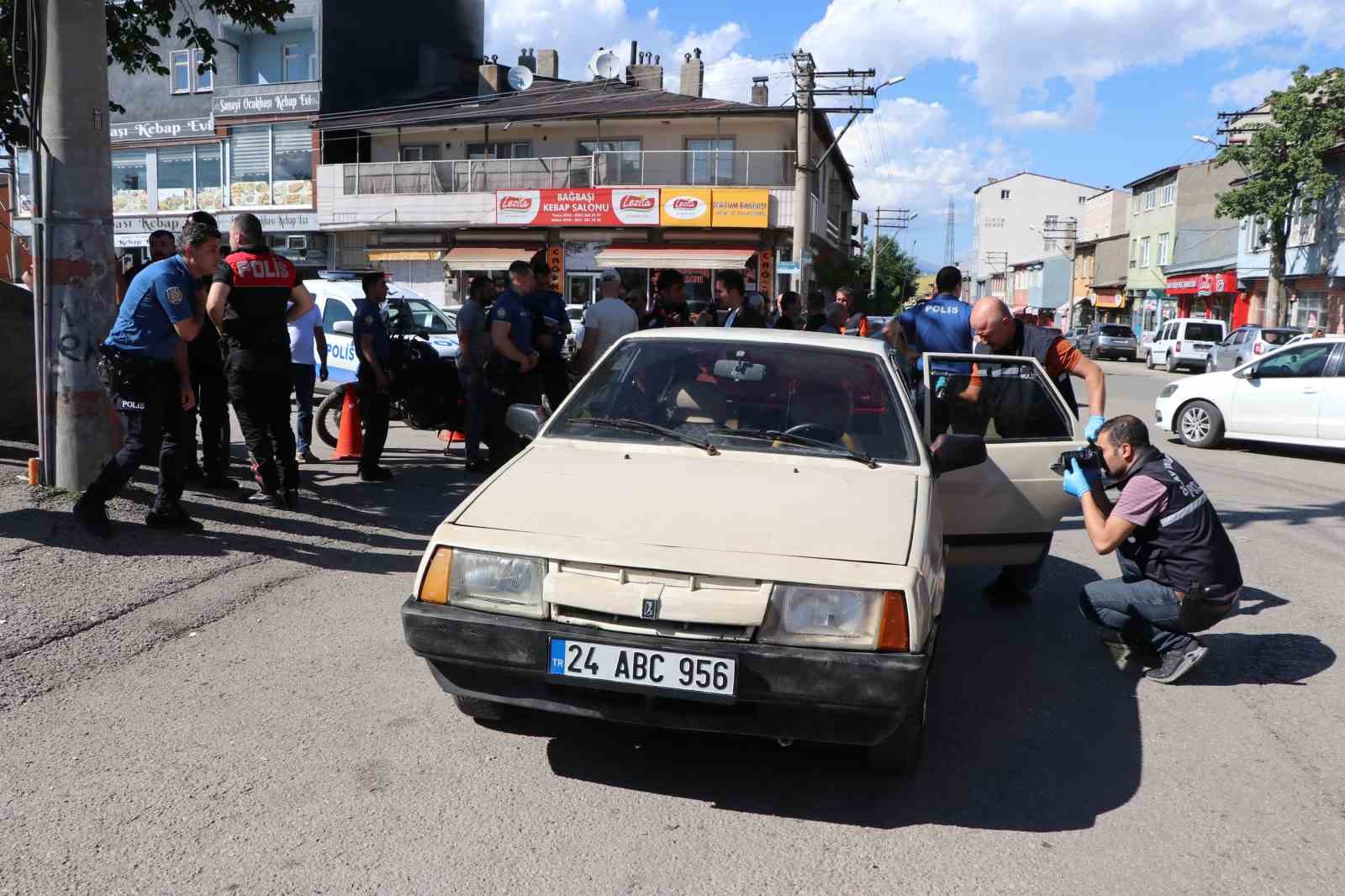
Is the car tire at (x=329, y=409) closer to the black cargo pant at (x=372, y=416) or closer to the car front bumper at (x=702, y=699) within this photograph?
the black cargo pant at (x=372, y=416)

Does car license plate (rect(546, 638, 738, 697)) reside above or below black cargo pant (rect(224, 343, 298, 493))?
below

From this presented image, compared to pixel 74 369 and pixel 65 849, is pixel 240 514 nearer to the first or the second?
pixel 74 369

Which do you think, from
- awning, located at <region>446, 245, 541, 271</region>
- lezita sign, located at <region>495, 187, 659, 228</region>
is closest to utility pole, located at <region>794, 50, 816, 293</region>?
lezita sign, located at <region>495, 187, 659, 228</region>

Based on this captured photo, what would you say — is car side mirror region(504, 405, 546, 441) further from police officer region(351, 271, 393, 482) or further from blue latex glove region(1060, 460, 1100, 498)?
police officer region(351, 271, 393, 482)

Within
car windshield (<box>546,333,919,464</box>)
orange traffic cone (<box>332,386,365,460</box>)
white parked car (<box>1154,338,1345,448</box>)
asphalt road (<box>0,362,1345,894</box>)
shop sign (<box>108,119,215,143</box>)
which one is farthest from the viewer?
shop sign (<box>108,119,215,143</box>)

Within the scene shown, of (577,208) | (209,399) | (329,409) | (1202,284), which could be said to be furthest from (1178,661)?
(1202,284)

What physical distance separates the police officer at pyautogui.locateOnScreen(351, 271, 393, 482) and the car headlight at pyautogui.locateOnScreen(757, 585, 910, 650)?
20.5 feet

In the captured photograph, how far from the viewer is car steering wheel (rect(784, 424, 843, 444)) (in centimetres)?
441

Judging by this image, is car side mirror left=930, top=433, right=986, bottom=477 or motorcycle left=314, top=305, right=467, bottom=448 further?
motorcycle left=314, top=305, right=467, bottom=448

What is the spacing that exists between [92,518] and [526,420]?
3.14 metres

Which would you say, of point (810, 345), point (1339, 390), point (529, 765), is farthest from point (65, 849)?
point (1339, 390)

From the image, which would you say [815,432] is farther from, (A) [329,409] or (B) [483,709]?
(A) [329,409]

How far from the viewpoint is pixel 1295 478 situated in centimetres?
1228

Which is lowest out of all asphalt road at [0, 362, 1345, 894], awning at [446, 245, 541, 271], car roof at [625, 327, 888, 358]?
asphalt road at [0, 362, 1345, 894]
